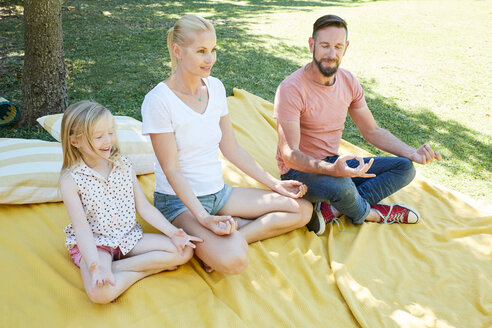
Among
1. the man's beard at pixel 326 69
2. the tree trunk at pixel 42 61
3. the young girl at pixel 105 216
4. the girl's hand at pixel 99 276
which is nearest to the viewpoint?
the girl's hand at pixel 99 276

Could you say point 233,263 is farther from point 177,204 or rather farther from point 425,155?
point 425,155

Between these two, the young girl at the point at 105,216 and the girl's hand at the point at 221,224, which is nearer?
the young girl at the point at 105,216

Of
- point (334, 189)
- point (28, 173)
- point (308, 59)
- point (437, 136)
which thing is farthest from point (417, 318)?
point (308, 59)

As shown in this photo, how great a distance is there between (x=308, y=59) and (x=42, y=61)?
17.4 ft

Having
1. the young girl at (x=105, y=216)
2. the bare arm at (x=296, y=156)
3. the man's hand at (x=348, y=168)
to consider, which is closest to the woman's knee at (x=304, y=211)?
the bare arm at (x=296, y=156)

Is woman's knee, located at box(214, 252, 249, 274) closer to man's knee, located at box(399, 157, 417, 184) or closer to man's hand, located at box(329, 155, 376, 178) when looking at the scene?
man's hand, located at box(329, 155, 376, 178)

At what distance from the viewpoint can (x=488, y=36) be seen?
10891mm

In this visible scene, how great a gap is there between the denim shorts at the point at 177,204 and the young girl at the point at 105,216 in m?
0.18

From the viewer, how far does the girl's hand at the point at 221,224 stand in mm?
2465

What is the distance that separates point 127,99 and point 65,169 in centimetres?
334

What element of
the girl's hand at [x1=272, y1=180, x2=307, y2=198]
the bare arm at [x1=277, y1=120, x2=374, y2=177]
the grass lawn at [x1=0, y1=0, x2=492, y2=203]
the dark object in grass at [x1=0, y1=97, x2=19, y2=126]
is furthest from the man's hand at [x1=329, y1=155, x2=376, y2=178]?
the dark object in grass at [x1=0, y1=97, x2=19, y2=126]

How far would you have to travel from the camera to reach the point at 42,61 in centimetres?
461

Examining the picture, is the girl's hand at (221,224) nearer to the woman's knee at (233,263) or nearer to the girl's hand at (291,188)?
the woman's knee at (233,263)

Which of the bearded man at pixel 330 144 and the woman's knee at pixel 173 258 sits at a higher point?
the bearded man at pixel 330 144
